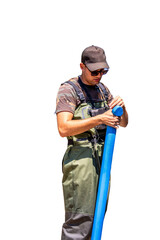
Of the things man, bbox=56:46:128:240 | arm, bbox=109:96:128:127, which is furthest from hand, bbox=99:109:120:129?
arm, bbox=109:96:128:127

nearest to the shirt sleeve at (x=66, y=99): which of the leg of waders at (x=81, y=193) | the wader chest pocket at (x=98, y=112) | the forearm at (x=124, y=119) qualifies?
the wader chest pocket at (x=98, y=112)

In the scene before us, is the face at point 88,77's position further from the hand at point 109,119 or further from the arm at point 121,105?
the hand at point 109,119

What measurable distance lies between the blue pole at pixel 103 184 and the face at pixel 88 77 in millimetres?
501

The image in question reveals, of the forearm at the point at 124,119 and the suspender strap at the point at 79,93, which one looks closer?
the suspender strap at the point at 79,93

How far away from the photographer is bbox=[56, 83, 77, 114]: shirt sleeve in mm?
4051

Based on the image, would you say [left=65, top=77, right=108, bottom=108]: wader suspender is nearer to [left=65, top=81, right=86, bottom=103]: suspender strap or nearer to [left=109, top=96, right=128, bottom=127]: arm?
[left=65, top=81, right=86, bottom=103]: suspender strap

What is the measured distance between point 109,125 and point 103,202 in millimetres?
762

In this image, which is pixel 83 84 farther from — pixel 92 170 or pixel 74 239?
pixel 74 239

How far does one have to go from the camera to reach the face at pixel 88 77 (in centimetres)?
419

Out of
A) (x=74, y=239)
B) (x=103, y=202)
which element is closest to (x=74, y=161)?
(x=103, y=202)

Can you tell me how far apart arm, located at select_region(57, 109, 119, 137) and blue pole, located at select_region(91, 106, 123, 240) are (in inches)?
4.8

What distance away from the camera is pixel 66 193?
4184 mm

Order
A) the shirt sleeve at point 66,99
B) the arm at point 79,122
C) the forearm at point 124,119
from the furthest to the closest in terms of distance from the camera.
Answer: the forearm at point 124,119, the shirt sleeve at point 66,99, the arm at point 79,122

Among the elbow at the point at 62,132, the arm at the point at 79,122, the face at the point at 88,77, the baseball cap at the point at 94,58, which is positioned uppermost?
the baseball cap at the point at 94,58
